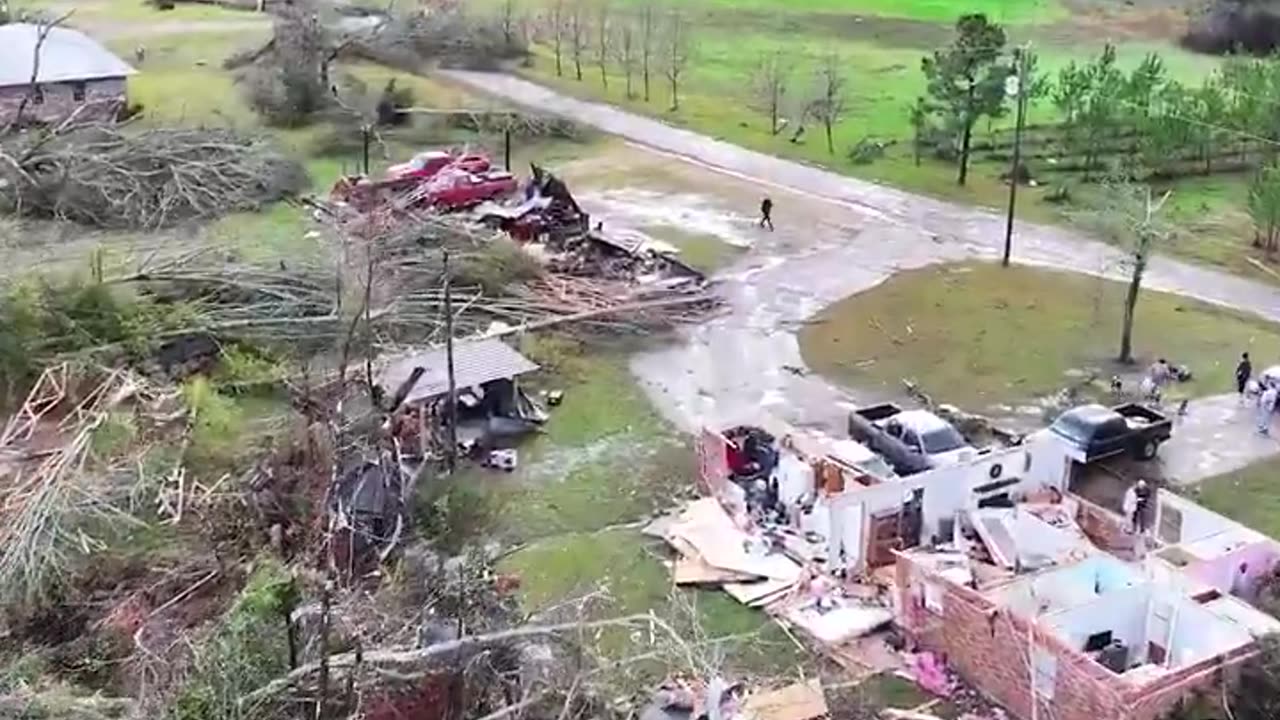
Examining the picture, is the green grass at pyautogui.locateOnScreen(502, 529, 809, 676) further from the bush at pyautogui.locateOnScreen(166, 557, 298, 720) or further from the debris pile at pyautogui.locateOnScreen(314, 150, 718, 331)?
the debris pile at pyautogui.locateOnScreen(314, 150, 718, 331)

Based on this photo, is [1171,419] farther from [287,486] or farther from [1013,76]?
[1013,76]

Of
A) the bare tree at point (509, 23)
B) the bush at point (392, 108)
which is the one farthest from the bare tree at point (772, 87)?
the bush at point (392, 108)

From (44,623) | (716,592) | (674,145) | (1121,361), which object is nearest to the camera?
(44,623)

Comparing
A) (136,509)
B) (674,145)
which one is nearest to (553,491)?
(136,509)

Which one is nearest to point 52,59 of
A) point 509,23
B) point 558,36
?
point 509,23

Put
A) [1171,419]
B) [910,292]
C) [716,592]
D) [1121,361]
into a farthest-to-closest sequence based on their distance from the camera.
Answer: [910,292] < [1121,361] < [1171,419] < [716,592]

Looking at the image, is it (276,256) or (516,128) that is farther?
(516,128)
